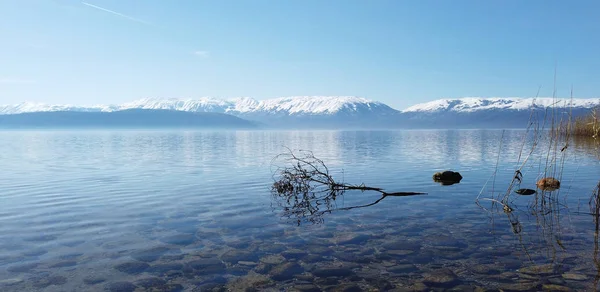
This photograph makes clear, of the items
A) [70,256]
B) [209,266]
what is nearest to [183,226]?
[70,256]

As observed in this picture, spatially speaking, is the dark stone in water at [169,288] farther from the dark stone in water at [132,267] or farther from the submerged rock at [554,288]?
the submerged rock at [554,288]

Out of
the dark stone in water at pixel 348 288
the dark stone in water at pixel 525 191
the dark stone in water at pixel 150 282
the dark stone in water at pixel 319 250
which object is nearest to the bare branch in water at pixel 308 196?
the dark stone in water at pixel 319 250

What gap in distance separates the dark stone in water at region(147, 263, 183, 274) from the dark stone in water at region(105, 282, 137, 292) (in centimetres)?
85

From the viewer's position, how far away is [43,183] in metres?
26.8

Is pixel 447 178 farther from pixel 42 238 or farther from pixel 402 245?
pixel 42 238

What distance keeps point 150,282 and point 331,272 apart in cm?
414

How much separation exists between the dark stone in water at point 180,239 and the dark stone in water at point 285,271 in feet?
11.8

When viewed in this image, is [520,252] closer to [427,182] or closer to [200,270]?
[200,270]

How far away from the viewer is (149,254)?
11.8m

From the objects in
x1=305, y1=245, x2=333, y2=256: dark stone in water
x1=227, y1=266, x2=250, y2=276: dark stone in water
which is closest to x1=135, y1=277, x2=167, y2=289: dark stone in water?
x1=227, y1=266, x2=250, y2=276: dark stone in water

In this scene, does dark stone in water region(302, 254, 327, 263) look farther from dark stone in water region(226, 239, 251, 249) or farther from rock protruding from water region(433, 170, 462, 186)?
rock protruding from water region(433, 170, 462, 186)

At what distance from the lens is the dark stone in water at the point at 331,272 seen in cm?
999

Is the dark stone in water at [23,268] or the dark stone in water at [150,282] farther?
the dark stone in water at [23,268]

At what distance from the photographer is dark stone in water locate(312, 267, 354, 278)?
999cm
